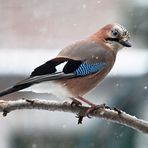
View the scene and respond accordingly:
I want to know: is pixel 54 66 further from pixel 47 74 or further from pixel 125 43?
pixel 125 43

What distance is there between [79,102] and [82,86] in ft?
0.11

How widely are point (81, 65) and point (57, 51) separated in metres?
1.14

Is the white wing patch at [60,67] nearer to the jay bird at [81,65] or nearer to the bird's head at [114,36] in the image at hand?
the jay bird at [81,65]

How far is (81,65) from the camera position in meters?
1.31

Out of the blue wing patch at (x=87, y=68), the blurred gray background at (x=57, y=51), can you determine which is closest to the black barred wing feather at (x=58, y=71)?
the blue wing patch at (x=87, y=68)

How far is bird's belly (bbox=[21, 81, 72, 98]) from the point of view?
47.3 inches

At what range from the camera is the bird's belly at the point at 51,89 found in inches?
47.3

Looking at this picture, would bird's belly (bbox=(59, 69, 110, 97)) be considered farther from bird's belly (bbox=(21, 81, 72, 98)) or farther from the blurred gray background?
the blurred gray background

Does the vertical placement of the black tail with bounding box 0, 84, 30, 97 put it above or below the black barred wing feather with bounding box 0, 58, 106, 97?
below

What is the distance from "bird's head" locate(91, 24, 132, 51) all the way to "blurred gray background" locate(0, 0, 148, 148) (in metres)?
0.54

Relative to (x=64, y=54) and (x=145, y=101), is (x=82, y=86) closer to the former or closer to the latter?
(x=64, y=54)

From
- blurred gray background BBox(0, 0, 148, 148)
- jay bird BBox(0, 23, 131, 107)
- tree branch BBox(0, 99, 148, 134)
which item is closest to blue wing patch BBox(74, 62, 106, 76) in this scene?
jay bird BBox(0, 23, 131, 107)

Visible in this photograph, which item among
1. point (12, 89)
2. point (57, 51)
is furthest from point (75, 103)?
point (57, 51)

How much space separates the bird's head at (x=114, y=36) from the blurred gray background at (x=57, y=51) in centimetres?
54
